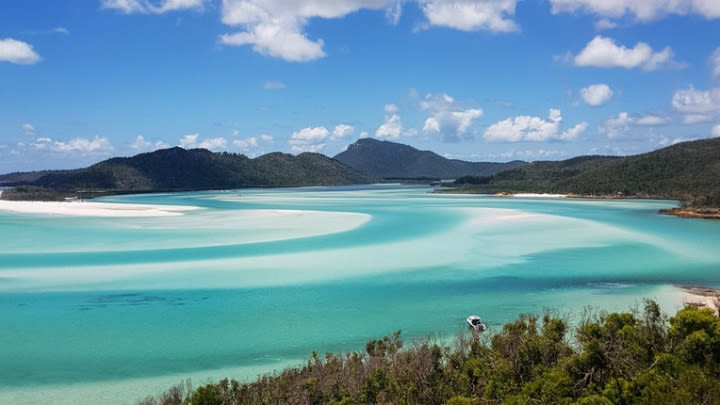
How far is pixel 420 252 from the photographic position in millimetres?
30547

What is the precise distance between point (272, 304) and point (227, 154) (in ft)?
507

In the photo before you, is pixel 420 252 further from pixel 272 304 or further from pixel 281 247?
pixel 272 304

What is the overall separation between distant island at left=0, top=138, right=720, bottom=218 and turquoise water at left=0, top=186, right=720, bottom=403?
27.3 meters

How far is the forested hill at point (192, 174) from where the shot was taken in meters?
117

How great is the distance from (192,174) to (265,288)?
127 meters

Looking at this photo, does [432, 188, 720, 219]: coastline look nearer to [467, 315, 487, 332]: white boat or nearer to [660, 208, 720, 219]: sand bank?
[660, 208, 720, 219]: sand bank

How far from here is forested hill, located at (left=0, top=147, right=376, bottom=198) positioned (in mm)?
116744

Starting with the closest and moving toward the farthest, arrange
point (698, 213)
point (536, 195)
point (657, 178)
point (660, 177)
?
point (698, 213), point (660, 177), point (657, 178), point (536, 195)

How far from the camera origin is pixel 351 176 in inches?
7308

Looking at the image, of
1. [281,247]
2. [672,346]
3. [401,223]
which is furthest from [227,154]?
[672,346]

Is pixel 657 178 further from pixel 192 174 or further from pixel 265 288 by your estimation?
pixel 192 174

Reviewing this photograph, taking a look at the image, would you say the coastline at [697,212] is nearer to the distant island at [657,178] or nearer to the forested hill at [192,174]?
the distant island at [657,178]

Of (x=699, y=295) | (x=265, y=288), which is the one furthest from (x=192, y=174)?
(x=699, y=295)

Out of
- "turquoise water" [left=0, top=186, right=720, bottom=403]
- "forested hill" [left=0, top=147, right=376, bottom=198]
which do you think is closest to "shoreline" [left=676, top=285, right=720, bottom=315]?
"turquoise water" [left=0, top=186, right=720, bottom=403]
